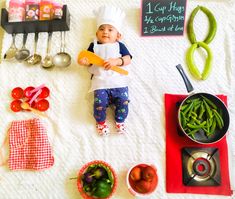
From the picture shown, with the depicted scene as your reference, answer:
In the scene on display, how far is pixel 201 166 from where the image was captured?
2.81ft

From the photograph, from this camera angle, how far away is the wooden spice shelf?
97 centimetres

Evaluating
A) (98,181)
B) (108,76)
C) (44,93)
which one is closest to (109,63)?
(108,76)

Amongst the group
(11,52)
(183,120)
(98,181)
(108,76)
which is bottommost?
(98,181)

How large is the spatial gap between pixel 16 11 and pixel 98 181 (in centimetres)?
66

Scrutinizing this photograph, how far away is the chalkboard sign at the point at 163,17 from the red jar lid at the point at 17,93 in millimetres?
486

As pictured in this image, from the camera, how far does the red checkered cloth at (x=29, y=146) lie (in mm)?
871

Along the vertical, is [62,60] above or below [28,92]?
above

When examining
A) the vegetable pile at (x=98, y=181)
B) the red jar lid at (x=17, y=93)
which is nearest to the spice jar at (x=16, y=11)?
the red jar lid at (x=17, y=93)

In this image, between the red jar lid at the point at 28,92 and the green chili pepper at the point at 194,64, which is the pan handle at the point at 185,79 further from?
the red jar lid at the point at 28,92

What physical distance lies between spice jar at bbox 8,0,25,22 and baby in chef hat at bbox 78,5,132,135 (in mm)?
291

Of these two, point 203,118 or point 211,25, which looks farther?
point 211,25

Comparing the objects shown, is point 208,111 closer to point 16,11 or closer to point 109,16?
point 109,16

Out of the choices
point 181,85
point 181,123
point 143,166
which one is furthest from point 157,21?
point 143,166

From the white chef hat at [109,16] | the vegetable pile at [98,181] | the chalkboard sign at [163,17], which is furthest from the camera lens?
the chalkboard sign at [163,17]
